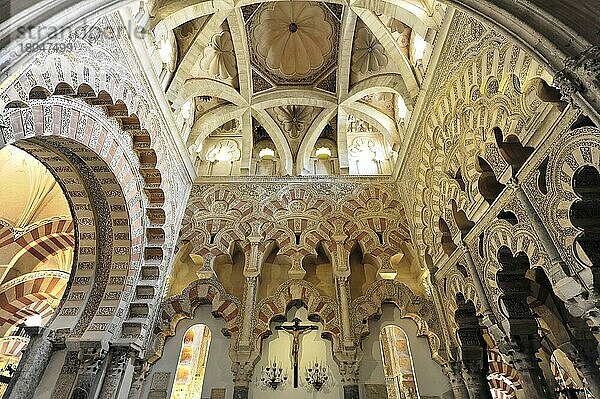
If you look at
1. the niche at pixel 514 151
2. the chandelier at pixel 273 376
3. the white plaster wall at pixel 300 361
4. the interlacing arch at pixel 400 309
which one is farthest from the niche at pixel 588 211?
the chandelier at pixel 273 376

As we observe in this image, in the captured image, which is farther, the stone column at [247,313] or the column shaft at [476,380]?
Result: the stone column at [247,313]

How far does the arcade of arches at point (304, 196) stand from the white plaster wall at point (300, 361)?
4 centimetres

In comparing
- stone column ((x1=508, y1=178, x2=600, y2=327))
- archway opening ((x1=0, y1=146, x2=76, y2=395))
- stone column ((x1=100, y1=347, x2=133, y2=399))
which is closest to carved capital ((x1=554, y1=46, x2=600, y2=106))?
stone column ((x1=508, y1=178, x2=600, y2=327))

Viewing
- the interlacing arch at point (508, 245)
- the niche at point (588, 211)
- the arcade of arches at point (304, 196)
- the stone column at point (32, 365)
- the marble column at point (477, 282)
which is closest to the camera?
the niche at point (588, 211)

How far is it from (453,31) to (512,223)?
3183mm

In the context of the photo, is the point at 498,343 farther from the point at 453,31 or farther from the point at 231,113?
the point at 231,113

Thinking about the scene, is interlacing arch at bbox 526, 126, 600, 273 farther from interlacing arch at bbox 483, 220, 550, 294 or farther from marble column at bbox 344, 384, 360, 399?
marble column at bbox 344, 384, 360, 399

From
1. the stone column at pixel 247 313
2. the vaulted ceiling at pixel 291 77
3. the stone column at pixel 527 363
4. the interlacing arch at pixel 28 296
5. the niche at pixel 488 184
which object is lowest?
the stone column at pixel 527 363

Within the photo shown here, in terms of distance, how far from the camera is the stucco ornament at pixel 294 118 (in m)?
10.5

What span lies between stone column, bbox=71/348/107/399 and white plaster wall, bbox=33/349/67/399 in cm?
44

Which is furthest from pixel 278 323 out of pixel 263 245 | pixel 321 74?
pixel 321 74

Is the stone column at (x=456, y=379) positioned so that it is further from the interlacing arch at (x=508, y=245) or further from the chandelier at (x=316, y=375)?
the chandelier at (x=316, y=375)

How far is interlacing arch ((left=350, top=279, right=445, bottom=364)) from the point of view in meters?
7.43

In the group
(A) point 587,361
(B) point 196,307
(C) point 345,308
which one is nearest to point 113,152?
(B) point 196,307
